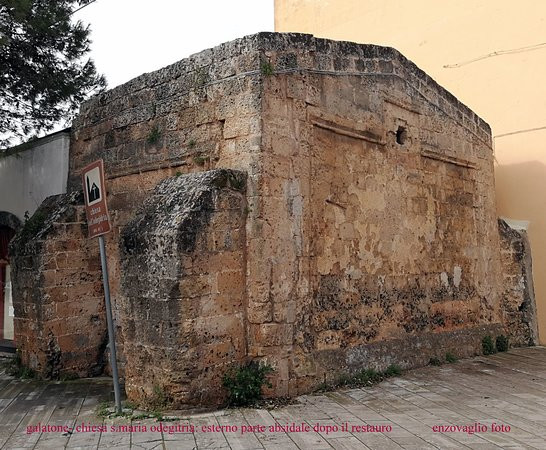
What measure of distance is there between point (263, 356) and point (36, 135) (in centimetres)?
574

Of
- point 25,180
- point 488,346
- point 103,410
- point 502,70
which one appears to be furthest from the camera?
point 502,70

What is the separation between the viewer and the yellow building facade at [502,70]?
9.61m

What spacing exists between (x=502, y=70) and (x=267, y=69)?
6.32 metres

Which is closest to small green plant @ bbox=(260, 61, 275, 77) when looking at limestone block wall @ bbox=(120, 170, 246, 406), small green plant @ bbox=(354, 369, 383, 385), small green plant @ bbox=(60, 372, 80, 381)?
limestone block wall @ bbox=(120, 170, 246, 406)

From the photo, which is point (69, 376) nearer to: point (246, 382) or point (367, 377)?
point (246, 382)

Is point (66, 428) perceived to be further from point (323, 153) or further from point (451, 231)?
point (451, 231)

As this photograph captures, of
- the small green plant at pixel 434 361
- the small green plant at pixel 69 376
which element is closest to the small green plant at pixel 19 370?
the small green plant at pixel 69 376

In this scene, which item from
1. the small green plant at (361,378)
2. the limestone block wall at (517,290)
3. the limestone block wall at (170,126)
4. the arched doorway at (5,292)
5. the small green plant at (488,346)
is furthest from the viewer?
the arched doorway at (5,292)

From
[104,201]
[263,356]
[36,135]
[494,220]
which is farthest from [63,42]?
[494,220]

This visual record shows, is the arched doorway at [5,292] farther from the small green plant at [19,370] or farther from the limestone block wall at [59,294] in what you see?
the limestone block wall at [59,294]

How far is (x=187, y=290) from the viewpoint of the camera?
16.3ft

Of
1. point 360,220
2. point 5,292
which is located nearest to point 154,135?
point 360,220

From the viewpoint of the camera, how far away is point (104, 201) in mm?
4980

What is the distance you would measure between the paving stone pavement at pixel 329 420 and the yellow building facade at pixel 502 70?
412cm
